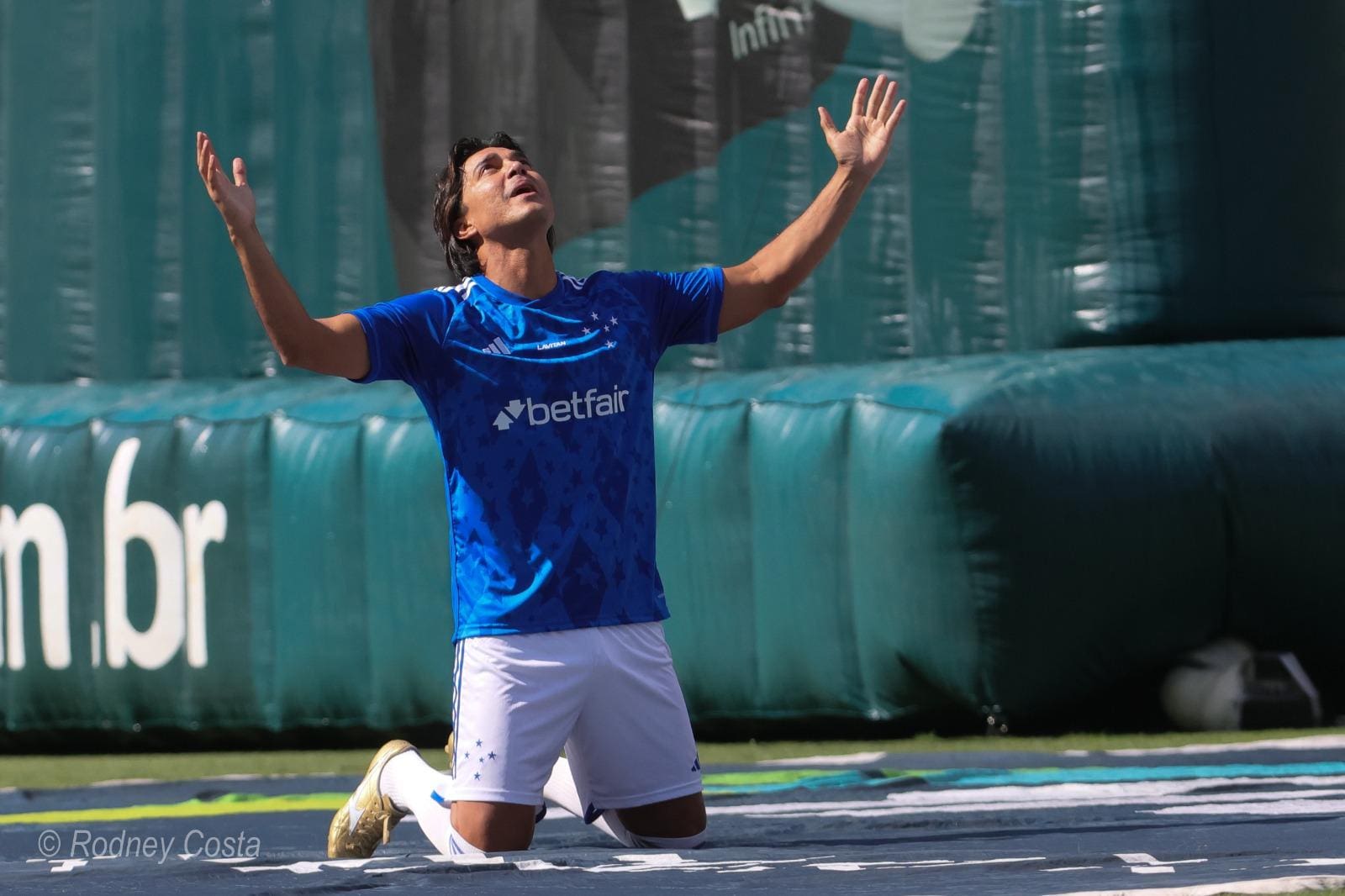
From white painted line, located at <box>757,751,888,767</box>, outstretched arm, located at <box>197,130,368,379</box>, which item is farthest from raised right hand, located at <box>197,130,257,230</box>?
white painted line, located at <box>757,751,888,767</box>

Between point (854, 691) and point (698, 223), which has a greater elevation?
point (698, 223)

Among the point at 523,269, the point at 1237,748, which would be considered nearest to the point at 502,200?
the point at 523,269

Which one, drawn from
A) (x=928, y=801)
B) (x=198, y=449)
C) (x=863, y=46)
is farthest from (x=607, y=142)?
(x=928, y=801)

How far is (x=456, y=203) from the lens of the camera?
3.38 m

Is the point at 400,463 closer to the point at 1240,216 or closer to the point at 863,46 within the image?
the point at 863,46

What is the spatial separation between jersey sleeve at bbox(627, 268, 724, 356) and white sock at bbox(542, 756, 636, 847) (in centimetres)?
71

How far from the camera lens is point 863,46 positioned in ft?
19.5

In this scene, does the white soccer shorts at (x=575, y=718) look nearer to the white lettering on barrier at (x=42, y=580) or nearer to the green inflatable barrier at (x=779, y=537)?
the green inflatable barrier at (x=779, y=537)

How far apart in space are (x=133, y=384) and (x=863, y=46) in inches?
106

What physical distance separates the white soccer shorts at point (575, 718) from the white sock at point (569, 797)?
1.8 inches

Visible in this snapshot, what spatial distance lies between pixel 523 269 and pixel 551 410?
0.26 meters

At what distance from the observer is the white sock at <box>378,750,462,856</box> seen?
10.3 ft

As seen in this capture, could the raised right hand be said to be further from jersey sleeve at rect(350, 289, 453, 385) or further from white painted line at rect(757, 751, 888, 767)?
white painted line at rect(757, 751, 888, 767)

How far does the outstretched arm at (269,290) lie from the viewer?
2912mm
